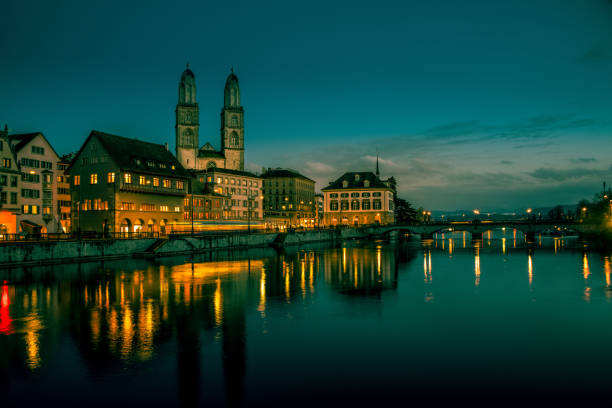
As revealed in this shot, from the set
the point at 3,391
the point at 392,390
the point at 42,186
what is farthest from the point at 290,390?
the point at 42,186

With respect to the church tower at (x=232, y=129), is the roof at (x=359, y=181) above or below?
below

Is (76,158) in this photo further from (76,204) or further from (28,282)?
(28,282)

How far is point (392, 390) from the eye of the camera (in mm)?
14289

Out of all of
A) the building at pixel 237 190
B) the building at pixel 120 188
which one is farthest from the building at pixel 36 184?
the building at pixel 237 190

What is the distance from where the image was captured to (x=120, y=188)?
225ft

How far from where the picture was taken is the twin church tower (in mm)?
146137

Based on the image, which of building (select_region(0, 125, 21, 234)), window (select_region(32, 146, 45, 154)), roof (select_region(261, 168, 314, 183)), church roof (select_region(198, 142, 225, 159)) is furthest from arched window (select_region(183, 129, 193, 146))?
building (select_region(0, 125, 21, 234))

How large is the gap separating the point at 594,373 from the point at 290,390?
10380 millimetres

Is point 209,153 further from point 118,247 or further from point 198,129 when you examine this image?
point 118,247

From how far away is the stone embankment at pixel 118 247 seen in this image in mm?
47312

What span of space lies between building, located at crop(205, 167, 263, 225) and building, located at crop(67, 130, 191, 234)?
23050mm

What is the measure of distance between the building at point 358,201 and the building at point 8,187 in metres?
98.7

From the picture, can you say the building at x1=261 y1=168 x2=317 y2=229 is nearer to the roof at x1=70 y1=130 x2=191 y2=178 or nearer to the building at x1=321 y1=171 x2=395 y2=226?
the building at x1=321 y1=171 x2=395 y2=226

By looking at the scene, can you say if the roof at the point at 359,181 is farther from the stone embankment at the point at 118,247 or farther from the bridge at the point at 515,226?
the stone embankment at the point at 118,247
